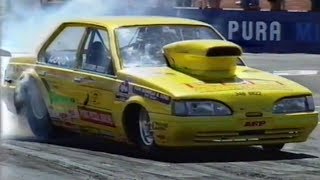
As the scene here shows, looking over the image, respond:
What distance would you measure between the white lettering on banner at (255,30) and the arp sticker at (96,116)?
19675 millimetres

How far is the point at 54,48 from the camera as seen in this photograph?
1114 centimetres

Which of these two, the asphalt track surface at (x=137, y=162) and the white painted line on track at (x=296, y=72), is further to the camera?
the white painted line on track at (x=296, y=72)

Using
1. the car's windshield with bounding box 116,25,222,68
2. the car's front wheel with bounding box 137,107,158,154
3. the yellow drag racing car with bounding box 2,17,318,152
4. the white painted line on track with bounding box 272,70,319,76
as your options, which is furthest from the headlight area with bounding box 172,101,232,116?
the white painted line on track with bounding box 272,70,319,76

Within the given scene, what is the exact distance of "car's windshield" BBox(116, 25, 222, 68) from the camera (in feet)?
33.2

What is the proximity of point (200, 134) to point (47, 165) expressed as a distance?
4.53ft

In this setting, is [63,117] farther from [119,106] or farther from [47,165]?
[47,165]

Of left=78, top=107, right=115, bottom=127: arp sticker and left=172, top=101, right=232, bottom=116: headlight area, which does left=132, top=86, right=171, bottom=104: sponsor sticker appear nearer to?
left=172, top=101, right=232, bottom=116: headlight area

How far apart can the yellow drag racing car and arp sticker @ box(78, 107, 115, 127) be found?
0.01 metres

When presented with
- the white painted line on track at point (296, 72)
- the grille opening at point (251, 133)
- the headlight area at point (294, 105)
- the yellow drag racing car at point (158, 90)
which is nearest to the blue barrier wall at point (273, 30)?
the white painted line on track at point (296, 72)

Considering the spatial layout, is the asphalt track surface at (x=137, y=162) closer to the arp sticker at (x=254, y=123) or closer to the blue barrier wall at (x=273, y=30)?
the arp sticker at (x=254, y=123)

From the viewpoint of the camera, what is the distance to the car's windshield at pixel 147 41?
33.2 feet

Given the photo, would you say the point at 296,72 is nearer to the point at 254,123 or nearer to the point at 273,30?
the point at 273,30

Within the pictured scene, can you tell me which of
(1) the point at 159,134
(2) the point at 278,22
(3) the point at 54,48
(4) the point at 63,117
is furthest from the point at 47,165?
(2) the point at 278,22

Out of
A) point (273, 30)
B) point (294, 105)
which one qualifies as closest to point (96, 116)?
point (294, 105)
